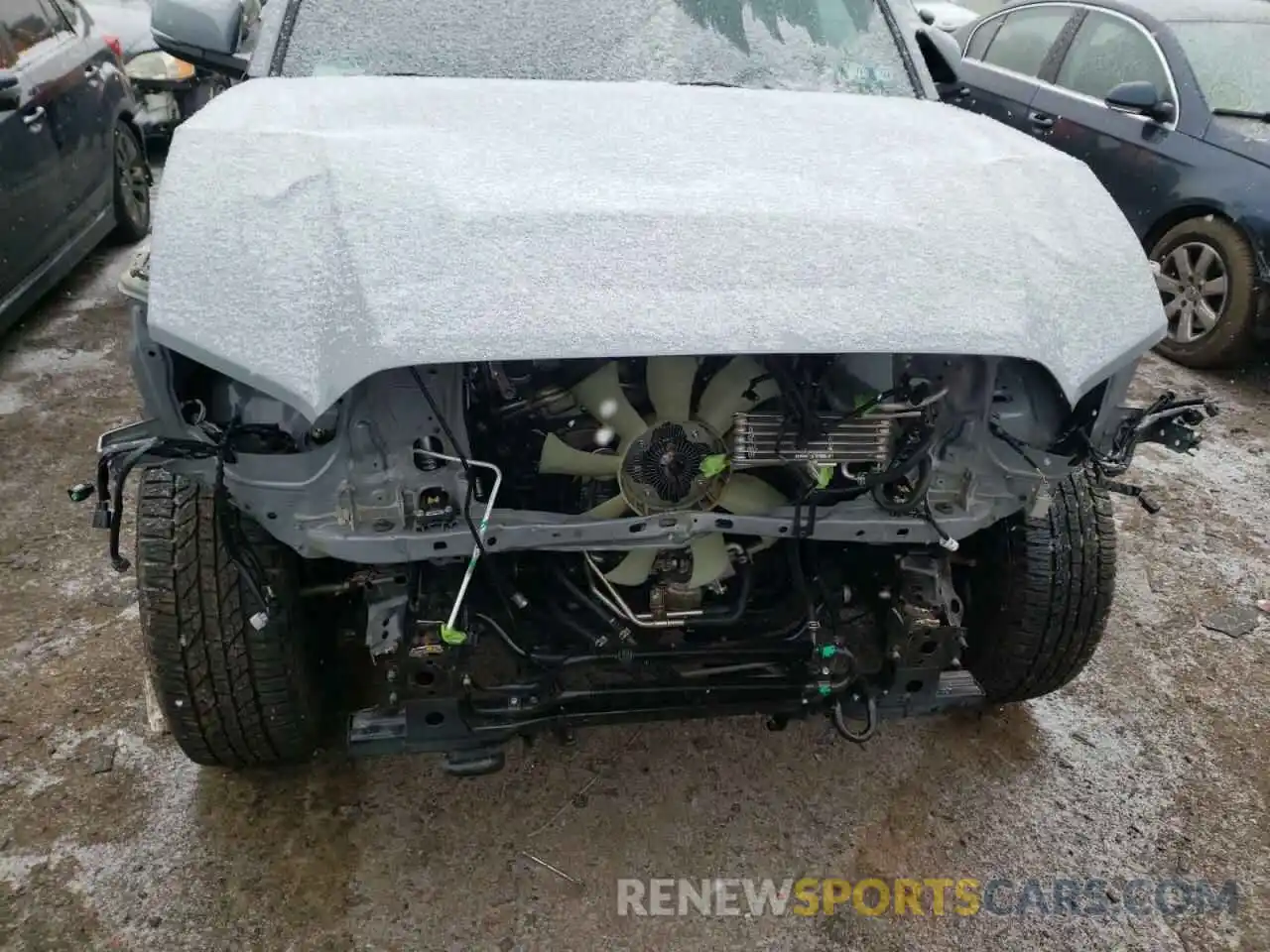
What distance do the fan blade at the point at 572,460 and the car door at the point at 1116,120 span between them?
13.9 feet

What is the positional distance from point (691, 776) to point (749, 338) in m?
1.26

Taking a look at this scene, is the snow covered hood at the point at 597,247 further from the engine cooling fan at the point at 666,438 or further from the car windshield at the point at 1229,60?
the car windshield at the point at 1229,60

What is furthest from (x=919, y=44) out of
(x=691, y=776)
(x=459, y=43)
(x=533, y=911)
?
(x=533, y=911)

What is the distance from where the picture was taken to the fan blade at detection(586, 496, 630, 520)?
1830 mm

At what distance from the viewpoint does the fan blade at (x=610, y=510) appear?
6.00ft

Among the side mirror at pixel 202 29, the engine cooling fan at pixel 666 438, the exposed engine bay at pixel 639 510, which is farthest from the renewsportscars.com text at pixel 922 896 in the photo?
the side mirror at pixel 202 29

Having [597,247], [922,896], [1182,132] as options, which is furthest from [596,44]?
[1182,132]

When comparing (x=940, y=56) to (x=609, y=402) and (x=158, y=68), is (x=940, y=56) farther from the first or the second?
(x=158, y=68)

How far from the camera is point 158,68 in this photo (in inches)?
266

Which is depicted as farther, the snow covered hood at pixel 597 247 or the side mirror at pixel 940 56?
the side mirror at pixel 940 56

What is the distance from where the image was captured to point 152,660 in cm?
197

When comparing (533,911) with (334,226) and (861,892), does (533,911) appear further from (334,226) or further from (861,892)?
(334,226)

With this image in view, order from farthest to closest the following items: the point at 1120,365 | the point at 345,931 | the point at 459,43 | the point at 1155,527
Answer: 1. the point at 1155,527
2. the point at 459,43
3. the point at 345,931
4. the point at 1120,365

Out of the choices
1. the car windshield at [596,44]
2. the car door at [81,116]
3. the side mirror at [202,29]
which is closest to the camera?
the car windshield at [596,44]
